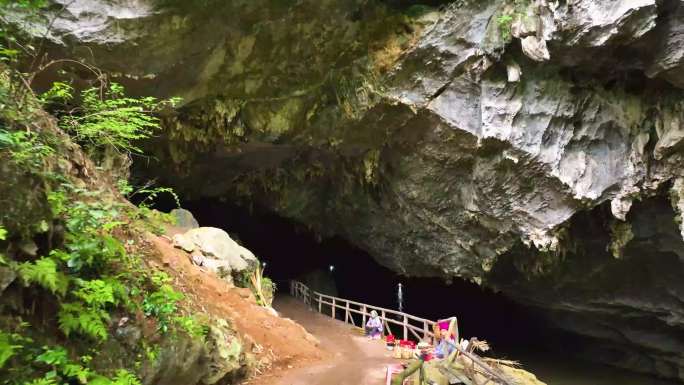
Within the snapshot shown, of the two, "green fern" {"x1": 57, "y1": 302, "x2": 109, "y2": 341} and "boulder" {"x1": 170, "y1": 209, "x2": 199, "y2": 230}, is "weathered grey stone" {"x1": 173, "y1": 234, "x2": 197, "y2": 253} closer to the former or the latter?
"boulder" {"x1": 170, "y1": 209, "x2": 199, "y2": 230}

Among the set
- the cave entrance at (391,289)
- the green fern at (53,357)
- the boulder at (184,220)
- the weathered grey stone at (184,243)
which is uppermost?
the boulder at (184,220)

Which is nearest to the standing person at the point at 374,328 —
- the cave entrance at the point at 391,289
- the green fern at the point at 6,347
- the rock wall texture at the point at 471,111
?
the rock wall texture at the point at 471,111

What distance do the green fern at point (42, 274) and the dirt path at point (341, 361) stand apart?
427 cm

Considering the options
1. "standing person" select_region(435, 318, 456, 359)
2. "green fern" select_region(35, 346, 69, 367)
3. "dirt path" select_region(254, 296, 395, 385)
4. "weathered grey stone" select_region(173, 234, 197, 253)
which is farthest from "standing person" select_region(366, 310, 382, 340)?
"green fern" select_region(35, 346, 69, 367)

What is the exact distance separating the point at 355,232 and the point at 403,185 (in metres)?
4.11

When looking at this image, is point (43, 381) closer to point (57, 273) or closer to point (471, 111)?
point (57, 273)

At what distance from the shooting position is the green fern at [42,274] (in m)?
3.17

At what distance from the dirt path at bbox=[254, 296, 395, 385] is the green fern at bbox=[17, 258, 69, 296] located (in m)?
4.27

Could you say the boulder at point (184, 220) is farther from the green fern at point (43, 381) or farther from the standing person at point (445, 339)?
the green fern at point (43, 381)

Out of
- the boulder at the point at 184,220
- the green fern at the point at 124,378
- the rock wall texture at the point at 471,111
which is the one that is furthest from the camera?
the boulder at the point at 184,220

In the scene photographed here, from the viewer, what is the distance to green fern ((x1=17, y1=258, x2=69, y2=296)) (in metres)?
3.17

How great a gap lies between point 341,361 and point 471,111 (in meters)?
6.82

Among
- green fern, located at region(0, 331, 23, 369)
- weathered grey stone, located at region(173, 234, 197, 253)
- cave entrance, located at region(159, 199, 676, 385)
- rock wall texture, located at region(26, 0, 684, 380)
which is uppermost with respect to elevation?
rock wall texture, located at region(26, 0, 684, 380)

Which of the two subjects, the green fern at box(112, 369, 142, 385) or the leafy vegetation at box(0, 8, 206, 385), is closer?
the leafy vegetation at box(0, 8, 206, 385)
